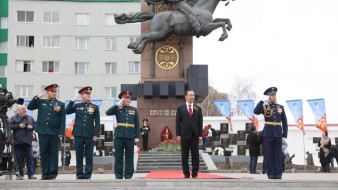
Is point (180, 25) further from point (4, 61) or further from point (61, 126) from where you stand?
point (4, 61)

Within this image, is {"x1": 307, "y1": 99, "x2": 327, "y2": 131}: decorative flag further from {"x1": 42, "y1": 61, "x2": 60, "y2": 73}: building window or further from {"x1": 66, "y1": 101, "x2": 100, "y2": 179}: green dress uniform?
{"x1": 42, "y1": 61, "x2": 60, "y2": 73}: building window

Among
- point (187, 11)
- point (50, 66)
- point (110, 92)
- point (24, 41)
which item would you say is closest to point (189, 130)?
point (187, 11)

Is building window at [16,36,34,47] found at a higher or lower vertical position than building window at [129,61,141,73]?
higher

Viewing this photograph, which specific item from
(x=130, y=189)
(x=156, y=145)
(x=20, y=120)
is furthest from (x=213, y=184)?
(x=156, y=145)

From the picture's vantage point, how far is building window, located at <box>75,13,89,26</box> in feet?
133

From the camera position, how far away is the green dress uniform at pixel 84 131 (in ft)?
31.9

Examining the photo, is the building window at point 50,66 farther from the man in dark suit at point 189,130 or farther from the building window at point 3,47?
the man in dark suit at point 189,130

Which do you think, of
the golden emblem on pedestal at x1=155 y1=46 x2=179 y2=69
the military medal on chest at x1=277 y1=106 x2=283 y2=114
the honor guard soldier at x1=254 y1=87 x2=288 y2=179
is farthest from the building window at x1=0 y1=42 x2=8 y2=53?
the military medal on chest at x1=277 y1=106 x2=283 y2=114

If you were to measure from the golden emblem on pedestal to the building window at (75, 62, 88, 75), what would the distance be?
2025cm

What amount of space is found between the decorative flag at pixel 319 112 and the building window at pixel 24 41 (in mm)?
26519

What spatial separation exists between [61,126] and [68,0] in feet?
106

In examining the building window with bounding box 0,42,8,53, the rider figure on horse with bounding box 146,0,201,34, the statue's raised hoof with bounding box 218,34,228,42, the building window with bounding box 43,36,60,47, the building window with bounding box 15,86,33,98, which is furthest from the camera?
the building window with bounding box 0,42,8,53

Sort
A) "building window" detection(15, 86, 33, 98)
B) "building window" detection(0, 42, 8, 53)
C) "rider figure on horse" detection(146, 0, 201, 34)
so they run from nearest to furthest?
"rider figure on horse" detection(146, 0, 201, 34) → "building window" detection(15, 86, 33, 98) → "building window" detection(0, 42, 8, 53)

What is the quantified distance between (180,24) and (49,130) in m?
11.4
